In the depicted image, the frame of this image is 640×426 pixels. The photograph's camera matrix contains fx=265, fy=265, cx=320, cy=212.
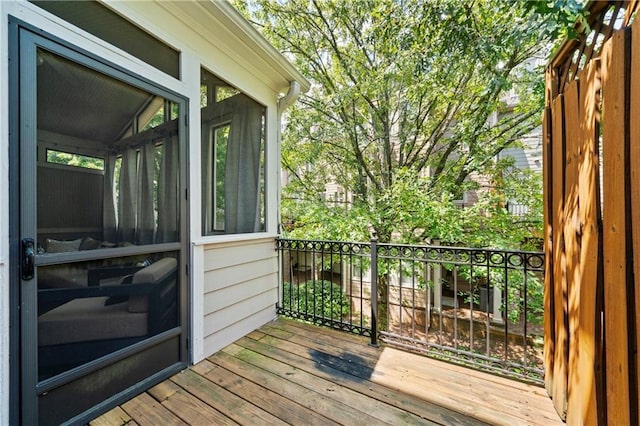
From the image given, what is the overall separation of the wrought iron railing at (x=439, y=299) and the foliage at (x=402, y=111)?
656 mm

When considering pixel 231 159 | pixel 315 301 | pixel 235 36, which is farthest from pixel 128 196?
pixel 315 301

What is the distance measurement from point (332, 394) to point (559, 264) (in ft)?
5.54

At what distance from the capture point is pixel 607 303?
1.15 m

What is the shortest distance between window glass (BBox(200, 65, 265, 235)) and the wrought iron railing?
69cm

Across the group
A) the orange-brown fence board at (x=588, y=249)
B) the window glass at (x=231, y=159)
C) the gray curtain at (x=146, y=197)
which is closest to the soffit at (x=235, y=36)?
the window glass at (x=231, y=159)

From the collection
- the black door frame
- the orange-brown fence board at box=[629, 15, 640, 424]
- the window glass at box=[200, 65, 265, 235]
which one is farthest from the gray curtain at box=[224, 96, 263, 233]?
the orange-brown fence board at box=[629, 15, 640, 424]

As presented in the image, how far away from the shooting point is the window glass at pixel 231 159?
247 cm

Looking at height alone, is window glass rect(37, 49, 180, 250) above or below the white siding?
above

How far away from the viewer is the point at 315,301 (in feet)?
10.5

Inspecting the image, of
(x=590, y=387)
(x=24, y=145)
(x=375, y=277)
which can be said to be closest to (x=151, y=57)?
(x=24, y=145)

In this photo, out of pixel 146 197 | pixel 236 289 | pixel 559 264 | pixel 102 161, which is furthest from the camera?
pixel 236 289

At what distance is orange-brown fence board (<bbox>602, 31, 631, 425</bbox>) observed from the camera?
1.05 meters

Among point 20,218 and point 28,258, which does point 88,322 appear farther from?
point 20,218

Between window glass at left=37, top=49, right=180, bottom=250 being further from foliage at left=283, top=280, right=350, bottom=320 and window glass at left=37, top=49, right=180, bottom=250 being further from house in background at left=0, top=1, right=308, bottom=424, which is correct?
foliage at left=283, top=280, right=350, bottom=320
